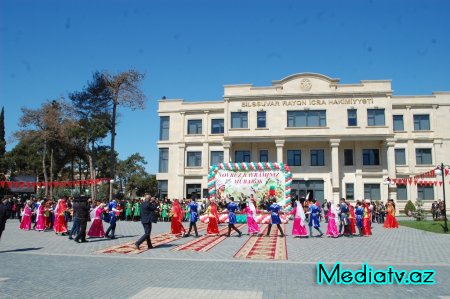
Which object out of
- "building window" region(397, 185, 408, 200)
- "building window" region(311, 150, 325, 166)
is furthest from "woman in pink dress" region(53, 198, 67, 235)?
"building window" region(397, 185, 408, 200)

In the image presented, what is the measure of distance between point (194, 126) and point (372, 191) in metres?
21.1

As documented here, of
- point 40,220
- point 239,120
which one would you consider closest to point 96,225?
point 40,220

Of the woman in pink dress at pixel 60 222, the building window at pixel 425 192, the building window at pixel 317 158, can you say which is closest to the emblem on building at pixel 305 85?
the building window at pixel 317 158

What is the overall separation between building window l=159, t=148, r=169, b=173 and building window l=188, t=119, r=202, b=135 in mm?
3650

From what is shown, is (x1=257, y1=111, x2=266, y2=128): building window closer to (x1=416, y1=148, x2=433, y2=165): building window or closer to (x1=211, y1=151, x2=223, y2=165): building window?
(x1=211, y1=151, x2=223, y2=165): building window

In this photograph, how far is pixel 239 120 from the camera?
41.6 meters

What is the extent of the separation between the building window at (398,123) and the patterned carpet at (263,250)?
3179 centimetres

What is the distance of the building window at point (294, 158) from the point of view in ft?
134

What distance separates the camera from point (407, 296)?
684cm

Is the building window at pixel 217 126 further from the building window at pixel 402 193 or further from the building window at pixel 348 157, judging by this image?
the building window at pixel 402 193

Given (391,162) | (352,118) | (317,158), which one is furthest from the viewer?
(317,158)

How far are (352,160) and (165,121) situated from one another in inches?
866

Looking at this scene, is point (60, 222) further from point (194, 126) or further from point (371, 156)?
point (371, 156)

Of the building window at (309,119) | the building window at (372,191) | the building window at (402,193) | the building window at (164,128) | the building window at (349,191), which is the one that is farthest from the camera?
the building window at (164,128)
